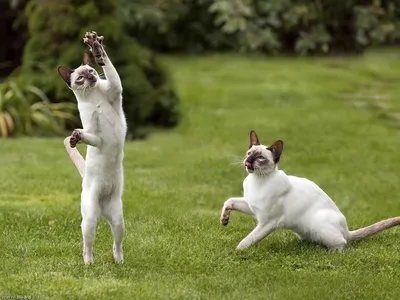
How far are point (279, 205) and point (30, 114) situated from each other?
7117mm

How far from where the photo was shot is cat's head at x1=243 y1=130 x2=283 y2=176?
6816 millimetres

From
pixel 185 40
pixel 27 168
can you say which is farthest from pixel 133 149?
pixel 185 40

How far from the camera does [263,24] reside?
1298cm

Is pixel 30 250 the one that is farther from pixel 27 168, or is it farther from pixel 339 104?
pixel 339 104

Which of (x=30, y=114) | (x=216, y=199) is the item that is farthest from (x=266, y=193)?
(x=30, y=114)

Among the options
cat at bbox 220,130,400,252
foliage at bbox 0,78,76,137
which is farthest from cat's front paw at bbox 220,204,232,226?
foliage at bbox 0,78,76,137

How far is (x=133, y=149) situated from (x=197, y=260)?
218 inches

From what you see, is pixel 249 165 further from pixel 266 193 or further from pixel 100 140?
pixel 100 140

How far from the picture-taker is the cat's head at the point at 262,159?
6.82 meters

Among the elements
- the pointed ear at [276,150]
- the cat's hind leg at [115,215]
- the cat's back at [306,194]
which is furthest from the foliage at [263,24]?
the cat's hind leg at [115,215]

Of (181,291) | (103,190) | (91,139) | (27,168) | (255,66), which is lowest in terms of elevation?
(255,66)

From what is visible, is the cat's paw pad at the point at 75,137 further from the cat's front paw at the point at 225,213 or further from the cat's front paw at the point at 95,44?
the cat's front paw at the point at 225,213

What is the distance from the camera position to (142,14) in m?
18.8

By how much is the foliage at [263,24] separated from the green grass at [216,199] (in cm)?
116
